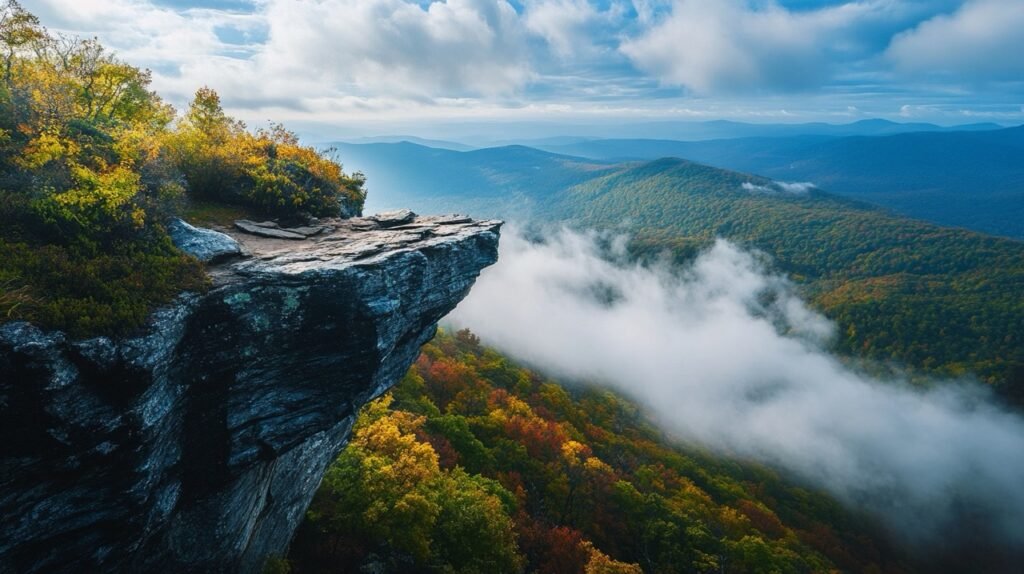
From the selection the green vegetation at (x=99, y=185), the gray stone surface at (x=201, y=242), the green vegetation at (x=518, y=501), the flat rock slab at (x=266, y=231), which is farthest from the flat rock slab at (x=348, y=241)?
the green vegetation at (x=518, y=501)

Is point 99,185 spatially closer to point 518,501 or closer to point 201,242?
point 201,242

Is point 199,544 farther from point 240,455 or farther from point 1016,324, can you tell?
point 1016,324

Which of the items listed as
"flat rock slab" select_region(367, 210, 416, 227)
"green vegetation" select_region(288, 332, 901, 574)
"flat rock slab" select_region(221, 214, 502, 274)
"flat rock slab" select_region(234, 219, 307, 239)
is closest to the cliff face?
"flat rock slab" select_region(221, 214, 502, 274)

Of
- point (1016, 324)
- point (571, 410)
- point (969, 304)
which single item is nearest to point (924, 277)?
point (969, 304)

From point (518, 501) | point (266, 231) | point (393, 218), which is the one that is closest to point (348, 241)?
point (266, 231)

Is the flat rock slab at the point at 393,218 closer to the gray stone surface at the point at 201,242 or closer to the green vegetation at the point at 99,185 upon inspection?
the green vegetation at the point at 99,185
